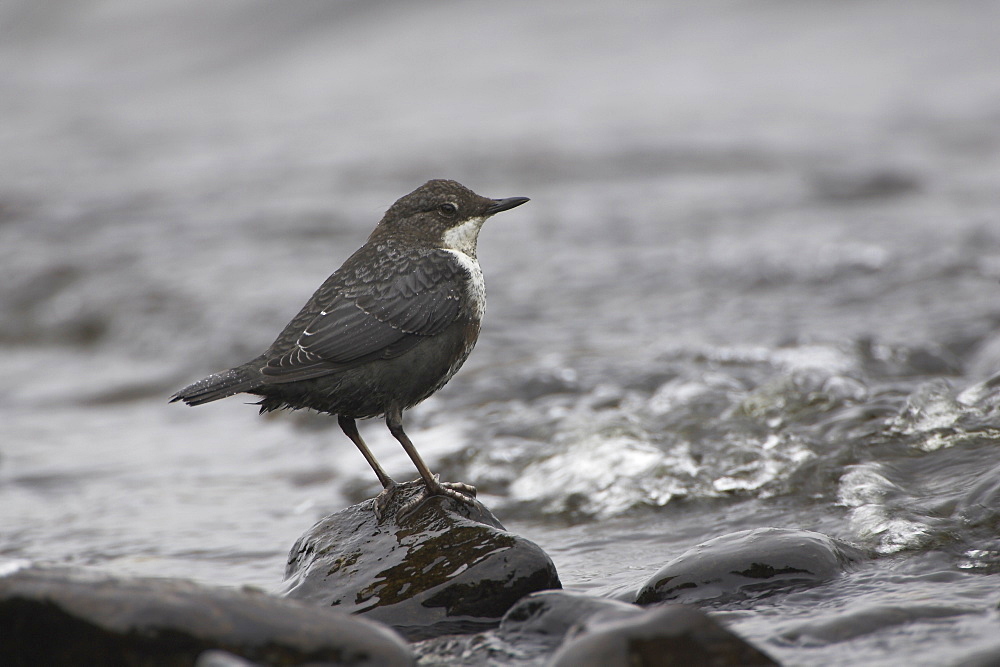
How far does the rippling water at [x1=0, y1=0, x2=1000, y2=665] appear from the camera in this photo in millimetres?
4895

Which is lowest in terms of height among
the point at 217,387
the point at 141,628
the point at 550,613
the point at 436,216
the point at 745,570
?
the point at 745,570

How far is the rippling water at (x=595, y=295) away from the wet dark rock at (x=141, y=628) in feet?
4.78

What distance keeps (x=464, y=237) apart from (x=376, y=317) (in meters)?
0.83

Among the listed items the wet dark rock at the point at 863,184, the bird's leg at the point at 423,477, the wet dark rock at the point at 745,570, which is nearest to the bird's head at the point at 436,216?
the bird's leg at the point at 423,477

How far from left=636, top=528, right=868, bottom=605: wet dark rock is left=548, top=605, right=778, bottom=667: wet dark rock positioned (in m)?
0.80

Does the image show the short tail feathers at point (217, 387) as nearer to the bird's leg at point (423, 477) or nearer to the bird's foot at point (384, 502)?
the bird's leg at point (423, 477)

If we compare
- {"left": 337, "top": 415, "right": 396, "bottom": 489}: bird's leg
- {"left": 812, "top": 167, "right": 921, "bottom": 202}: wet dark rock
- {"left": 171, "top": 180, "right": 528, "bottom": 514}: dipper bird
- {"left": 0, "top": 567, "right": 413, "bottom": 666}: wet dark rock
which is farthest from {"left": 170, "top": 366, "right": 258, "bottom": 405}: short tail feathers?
{"left": 812, "top": 167, "right": 921, "bottom": 202}: wet dark rock

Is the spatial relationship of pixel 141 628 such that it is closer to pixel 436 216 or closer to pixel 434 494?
pixel 434 494

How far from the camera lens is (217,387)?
12.5 ft

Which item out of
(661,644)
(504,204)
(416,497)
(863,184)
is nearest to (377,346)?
(416,497)

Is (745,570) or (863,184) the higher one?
(863,184)

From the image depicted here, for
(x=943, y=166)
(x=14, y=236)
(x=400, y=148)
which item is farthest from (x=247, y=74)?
(x=943, y=166)

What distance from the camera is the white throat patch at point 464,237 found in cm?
480

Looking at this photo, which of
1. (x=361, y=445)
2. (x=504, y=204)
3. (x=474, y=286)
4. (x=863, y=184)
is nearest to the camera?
(x=361, y=445)
